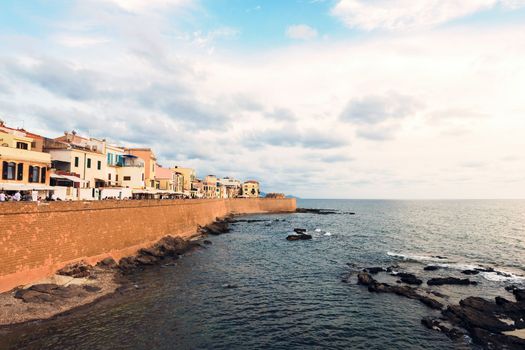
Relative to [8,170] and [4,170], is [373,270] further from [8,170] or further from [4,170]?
[4,170]

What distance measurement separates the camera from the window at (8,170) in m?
29.9

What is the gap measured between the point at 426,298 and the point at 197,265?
21.9 meters

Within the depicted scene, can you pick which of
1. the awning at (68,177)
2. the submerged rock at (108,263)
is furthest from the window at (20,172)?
the submerged rock at (108,263)

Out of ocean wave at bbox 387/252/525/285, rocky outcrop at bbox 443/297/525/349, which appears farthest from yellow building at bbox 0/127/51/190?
ocean wave at bbox 387/252/525/285

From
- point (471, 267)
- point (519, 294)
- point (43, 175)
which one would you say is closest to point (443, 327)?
point (519, 294)

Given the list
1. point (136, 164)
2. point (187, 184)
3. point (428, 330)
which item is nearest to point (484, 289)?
point (428, 330)

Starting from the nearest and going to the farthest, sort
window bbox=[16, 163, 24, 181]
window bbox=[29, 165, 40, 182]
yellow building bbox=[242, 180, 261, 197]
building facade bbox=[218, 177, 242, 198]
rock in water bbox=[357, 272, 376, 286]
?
rock in water bbox=[357, 272, 376, 286]
window bbox=[16, 163, 24, 181]
window bbox=[29, 165, 40, 182]
building facade bbox=[218, 177, 242, 198]
yellow building bbox=[242, 180, 261, 197]

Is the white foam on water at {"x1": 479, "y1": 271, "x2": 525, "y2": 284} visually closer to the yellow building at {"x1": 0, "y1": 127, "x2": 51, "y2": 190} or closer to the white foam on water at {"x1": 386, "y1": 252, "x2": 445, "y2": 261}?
the white foam on water at {"x1": 386, "y1": 252, "x2": 445, "y2": 261}

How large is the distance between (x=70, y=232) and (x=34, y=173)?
8.53 m

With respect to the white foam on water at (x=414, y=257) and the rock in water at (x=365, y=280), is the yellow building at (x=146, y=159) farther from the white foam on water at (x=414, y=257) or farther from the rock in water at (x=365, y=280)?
the rock in water at (x=365, y=280)

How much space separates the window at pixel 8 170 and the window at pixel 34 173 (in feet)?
5.63

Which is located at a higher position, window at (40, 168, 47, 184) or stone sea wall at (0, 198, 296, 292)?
window at (40, 168, 47, 184)

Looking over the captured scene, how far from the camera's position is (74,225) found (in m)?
29.4

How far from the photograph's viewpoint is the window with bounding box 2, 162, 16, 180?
2989 centimetres
